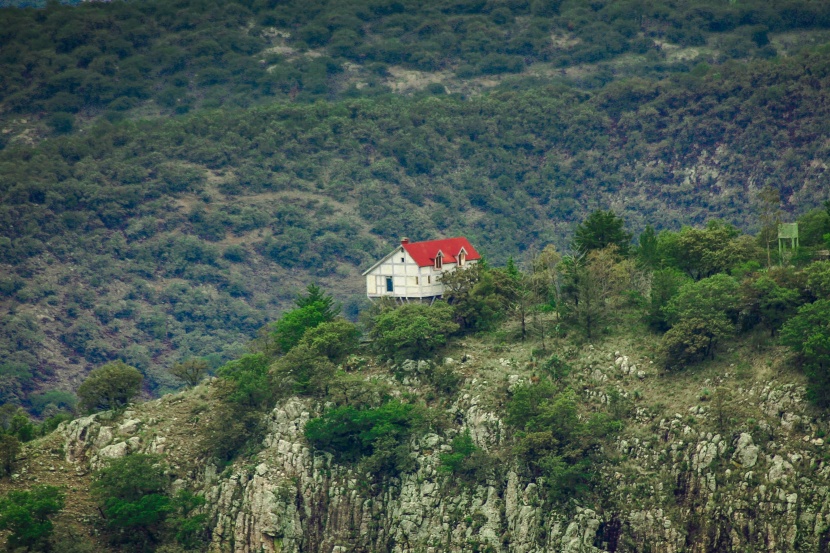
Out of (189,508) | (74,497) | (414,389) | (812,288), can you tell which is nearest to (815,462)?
(812,288)

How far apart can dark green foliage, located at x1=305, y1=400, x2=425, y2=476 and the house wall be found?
598 inches

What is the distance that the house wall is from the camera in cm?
13175

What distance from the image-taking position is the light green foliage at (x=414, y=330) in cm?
12231

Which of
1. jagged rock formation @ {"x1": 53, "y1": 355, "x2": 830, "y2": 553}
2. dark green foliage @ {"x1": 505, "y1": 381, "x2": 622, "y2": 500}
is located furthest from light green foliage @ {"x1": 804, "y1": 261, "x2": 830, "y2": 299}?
dark green foliage @ {"x1": 505, "y1": 381, "x2": 622, "y2": 500}

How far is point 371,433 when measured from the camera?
117562mm

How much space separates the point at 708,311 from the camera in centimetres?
11356

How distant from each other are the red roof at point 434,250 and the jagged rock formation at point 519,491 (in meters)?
16.9

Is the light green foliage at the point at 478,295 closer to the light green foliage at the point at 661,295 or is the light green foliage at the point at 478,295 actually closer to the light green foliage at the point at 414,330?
the light green foliage at the point at 414,330

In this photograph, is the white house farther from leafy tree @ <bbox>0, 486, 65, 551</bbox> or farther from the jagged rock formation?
leafy tree @ <bbox>0, 486, 65, 551</bbox>

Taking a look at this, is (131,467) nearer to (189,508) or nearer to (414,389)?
(189,508)

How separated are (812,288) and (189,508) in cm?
4765

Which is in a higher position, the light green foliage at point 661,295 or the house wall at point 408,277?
the house wall at point 408,277

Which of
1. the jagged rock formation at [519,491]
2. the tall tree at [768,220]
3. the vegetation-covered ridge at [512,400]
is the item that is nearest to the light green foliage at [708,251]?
the vegetation-covered ridge at [512,400]

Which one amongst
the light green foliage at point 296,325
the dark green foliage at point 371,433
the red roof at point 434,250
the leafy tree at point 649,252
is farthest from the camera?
the red roof at point 434,250
